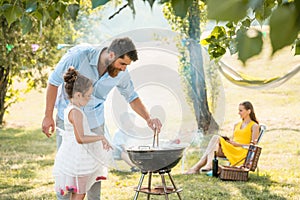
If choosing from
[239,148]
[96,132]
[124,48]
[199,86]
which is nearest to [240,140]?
[239,148]

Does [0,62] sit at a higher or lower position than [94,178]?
higher

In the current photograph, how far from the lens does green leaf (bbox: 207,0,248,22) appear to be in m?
0.23

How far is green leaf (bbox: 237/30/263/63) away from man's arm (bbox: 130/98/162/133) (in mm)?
2434

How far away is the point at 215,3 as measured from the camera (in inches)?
9.0

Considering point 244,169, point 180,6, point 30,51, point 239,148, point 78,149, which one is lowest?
point 244,169

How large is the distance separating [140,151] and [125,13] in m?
0.68

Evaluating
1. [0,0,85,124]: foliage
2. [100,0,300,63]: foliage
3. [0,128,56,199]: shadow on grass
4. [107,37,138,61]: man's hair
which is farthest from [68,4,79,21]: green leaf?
[0,0,85,124]: foliage

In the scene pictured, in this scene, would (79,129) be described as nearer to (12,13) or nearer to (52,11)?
(52,11)

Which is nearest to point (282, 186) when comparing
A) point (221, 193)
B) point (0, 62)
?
point (221, 193)

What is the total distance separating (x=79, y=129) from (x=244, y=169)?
2.48 meters

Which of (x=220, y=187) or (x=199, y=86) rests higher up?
(x=199, y=86)

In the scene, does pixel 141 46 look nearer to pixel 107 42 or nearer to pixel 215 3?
pixel 107 42

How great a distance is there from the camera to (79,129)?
8.88ft

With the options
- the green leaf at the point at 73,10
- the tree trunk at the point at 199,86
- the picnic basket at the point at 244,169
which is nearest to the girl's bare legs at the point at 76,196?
the tree trunk at the point at 199,86
